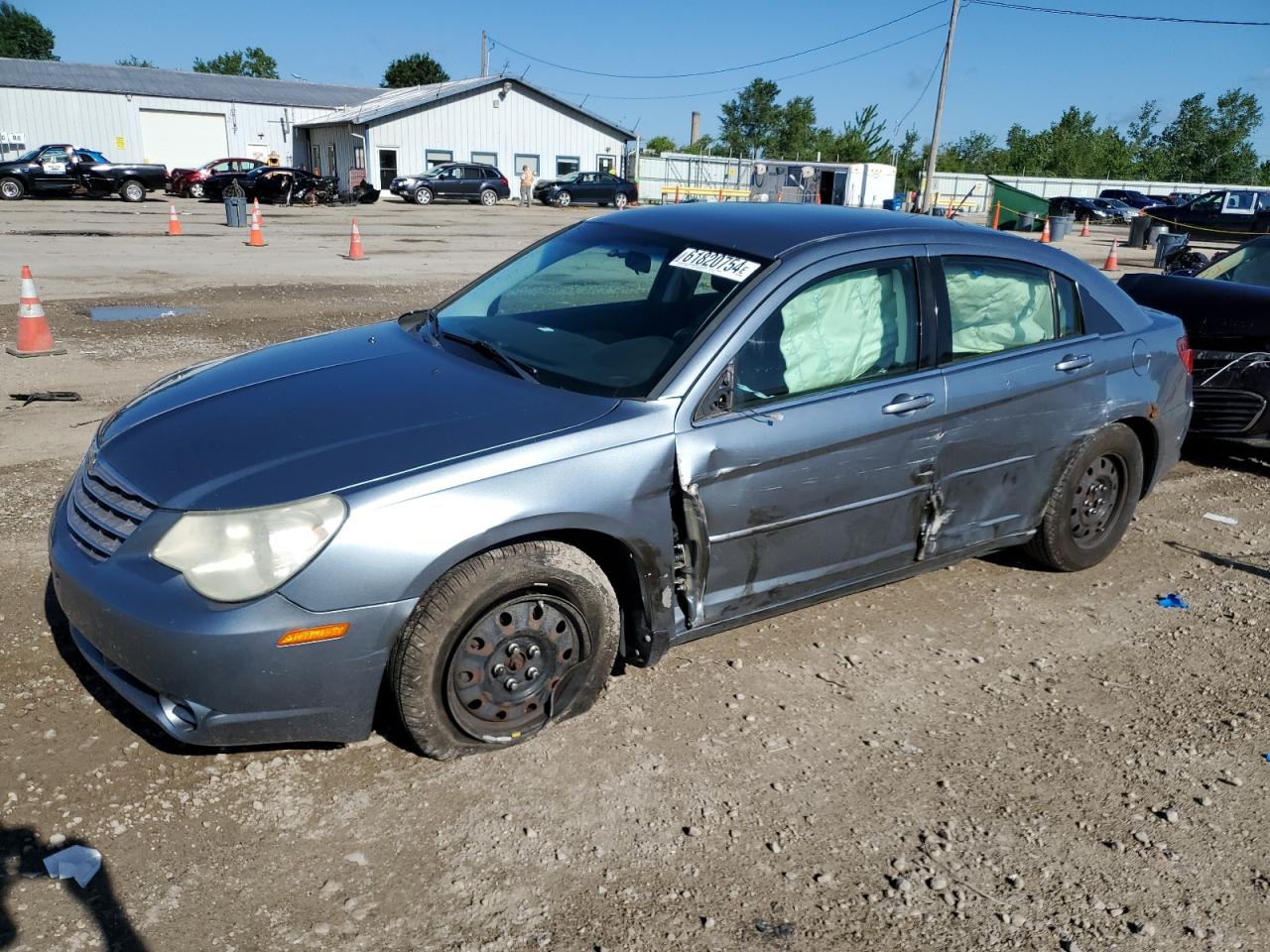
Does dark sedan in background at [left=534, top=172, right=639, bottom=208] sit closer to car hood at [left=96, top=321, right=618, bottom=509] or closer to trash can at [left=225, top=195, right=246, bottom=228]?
trash can at [left=225, top=195, right=246, bottom=228]

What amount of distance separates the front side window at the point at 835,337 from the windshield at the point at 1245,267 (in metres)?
4.80

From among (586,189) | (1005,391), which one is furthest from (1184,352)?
(586,189)

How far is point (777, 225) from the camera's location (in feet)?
13.3

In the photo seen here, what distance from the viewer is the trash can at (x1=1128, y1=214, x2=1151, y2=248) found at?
30.6 m

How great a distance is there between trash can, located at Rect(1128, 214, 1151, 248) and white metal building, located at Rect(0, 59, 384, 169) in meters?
41.1

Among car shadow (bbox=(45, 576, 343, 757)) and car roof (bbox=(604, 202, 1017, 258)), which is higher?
car roof (bbox=(604, 202, 1017, 258))

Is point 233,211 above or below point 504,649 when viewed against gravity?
above

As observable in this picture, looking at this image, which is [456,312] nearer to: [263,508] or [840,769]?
[263,508]

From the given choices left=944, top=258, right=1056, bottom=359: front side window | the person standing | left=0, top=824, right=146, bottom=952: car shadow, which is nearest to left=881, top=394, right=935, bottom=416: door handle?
left=944, top=258, right=1056, bottom=359: front side window

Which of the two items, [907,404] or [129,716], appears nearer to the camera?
[129,716]

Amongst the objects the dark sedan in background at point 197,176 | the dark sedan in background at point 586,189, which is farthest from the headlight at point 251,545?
the dark sedan in background at point 586,189

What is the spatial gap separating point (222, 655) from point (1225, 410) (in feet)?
20.6

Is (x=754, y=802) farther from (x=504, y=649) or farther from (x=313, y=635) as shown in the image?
(x=313, y=635)

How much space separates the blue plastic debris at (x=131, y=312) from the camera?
1083cm
